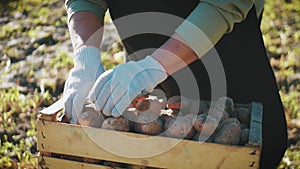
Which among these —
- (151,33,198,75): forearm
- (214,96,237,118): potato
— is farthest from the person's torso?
(214,96,237,118): potato

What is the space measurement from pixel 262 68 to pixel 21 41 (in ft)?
6.66

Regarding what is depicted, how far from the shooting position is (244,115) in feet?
5.28

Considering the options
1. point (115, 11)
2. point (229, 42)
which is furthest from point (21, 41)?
point (229, 42)

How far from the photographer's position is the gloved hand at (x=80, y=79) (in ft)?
5.04

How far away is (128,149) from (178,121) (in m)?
0.17

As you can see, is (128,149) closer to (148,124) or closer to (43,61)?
(148,124)

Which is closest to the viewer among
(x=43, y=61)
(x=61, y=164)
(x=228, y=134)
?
(x=228, y=134)

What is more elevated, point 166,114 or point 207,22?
point 207,22

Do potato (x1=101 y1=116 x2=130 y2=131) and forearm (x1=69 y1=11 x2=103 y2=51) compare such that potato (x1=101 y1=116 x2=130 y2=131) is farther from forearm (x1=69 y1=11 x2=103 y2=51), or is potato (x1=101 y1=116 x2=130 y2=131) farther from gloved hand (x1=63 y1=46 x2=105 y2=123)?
forearm (x1=69 y1=11 x2=103 y2=51)

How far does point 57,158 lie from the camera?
148cm

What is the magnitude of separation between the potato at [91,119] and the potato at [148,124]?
4.4 inches

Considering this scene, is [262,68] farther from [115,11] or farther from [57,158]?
[57,158]

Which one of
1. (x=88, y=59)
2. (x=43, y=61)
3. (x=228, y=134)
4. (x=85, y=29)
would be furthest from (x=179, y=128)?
(x=43, y=61)

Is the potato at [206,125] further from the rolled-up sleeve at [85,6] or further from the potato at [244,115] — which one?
the rolled-up sleeve at [85,6]
